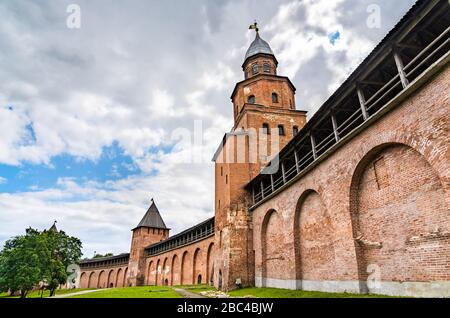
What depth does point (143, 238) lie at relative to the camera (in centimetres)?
4412

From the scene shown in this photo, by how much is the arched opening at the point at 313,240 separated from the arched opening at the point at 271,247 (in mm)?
1833

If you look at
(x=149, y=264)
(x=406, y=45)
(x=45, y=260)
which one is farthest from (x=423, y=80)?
(x=149, y=264)

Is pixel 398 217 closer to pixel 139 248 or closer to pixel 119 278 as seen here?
pixel 139 248

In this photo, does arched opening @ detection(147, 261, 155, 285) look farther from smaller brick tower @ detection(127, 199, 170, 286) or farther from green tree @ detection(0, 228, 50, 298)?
green tree @ detection(0, 228, 50, 298)

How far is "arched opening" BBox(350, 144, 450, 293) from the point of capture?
20.4 ft

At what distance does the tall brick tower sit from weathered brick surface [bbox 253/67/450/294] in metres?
6.28

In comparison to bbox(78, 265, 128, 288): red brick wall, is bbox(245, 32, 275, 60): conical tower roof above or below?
above

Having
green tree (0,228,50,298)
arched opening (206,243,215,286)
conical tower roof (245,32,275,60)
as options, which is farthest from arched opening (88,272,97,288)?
conical tower roof (245,32,275,60)

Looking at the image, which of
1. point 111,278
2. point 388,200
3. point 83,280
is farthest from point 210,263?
point 83,280

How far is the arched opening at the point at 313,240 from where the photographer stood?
33.2 feet

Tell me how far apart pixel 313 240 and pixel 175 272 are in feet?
80.8

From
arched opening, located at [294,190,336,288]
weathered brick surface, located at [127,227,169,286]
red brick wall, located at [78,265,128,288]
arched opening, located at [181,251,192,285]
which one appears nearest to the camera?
arched opening, located at [294,190,336,288]

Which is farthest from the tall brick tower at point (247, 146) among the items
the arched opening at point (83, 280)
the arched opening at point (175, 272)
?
the arched opening at point (83, 280)
